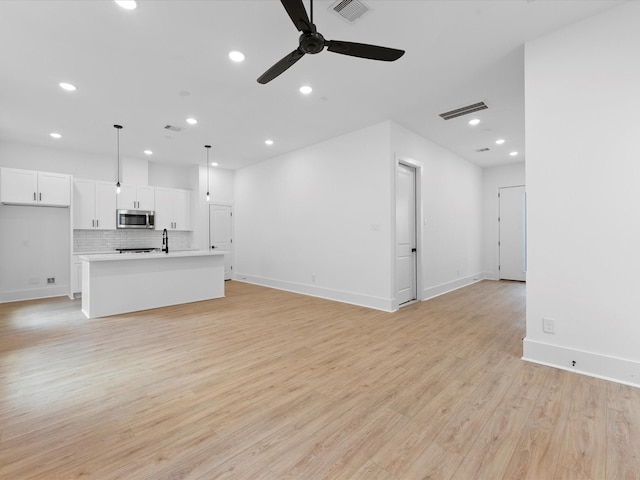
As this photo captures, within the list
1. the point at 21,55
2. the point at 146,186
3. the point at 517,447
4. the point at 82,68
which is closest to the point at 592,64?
the point at 517,447

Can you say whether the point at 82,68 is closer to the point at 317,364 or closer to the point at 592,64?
the point at 317,364

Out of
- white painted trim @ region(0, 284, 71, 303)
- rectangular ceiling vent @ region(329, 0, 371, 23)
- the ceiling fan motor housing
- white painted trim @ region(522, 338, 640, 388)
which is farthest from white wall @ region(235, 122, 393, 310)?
white painted trim @ region(0, 284, 71, 303)

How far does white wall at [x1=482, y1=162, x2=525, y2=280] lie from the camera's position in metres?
8.05

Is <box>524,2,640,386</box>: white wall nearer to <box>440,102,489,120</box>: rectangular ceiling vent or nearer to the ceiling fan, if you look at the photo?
<box>440,102,489,120</box>: rectangular ceiling vent

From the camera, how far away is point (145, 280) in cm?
492

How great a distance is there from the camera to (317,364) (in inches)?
112

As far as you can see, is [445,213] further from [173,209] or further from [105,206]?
[105,206]

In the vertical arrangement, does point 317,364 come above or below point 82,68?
below

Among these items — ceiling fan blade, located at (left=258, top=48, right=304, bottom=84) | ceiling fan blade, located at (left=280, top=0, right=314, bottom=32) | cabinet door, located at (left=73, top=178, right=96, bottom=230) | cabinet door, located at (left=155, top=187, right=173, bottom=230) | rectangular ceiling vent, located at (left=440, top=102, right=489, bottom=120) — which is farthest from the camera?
cabinet door, located at (left=155, top=187, right=173, bottom=230)

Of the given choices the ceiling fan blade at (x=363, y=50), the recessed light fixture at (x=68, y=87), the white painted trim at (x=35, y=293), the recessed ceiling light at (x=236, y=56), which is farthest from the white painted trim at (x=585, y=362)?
the white painted trim at (x=35, y=293)

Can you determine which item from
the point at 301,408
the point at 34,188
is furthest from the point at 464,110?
the point at 34,188

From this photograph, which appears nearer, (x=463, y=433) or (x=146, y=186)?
(x=463, y=433)

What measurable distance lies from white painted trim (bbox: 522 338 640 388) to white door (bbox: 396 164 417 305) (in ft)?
7.52

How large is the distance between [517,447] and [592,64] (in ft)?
10.6
